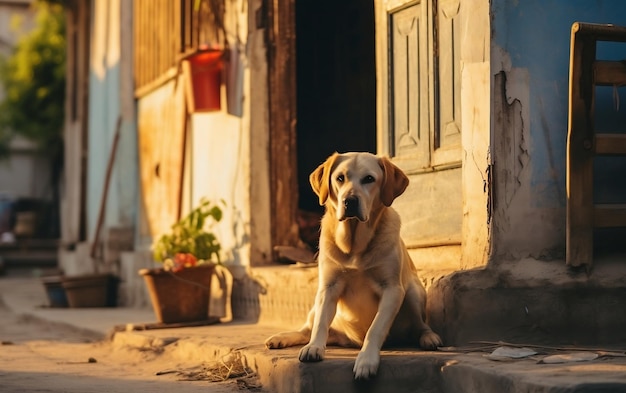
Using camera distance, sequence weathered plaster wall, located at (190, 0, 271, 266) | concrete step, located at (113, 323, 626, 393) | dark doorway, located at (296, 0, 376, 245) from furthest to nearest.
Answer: dark doorway, located at (296, 0, 376, 245), weathered plaster wall, located at (190, 0, 271, 266), concrete step, located at (113, 323, 626, 393)

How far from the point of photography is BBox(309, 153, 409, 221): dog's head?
5.00 m

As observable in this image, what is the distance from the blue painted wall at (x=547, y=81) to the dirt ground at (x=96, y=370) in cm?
185

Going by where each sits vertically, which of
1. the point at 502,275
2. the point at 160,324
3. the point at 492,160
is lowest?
the point at 160,324

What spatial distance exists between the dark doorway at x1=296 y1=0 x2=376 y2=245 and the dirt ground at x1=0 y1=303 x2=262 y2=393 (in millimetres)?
2706

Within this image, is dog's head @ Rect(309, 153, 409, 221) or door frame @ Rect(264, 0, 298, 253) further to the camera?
door frame @ Rect(264, 0, 298, 253)

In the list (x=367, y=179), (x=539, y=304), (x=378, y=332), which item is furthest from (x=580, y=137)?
(x=378, y=332)

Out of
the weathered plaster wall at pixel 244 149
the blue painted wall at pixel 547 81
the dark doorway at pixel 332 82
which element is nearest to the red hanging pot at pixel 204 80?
the weathered plaster wall at pixel 244 149

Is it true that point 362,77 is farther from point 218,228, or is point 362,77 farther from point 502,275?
point 502,275

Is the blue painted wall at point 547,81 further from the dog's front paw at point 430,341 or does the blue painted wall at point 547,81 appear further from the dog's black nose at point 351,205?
the dog's black nose at point 351,205

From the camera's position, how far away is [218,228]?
8656mm

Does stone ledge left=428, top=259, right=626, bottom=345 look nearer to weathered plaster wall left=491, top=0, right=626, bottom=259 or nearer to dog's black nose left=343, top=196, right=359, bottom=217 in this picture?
weathered plaster wall left=491, top=0, right=626, bottom=259

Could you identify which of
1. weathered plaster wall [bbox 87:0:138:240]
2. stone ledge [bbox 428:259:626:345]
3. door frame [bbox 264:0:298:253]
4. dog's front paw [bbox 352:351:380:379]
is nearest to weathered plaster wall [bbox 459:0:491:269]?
stone ledge [bbox 428:259:626:345]

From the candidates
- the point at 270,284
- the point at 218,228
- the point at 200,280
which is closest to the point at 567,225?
the point at 270,284

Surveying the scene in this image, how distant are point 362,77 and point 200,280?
288cm
